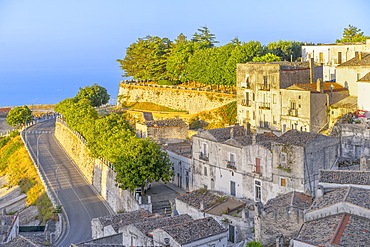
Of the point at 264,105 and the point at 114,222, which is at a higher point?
the point at 264,105

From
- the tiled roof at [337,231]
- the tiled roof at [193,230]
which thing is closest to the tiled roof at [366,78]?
the tiled roof at [193,230]

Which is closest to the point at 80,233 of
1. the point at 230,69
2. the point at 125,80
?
the point at 230,69

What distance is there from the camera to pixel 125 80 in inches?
3654

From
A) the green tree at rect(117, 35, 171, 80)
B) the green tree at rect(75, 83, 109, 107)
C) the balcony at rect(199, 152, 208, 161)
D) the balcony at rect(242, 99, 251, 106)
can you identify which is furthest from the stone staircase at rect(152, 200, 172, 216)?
the green tree at rect(75, 83, 109, 107)

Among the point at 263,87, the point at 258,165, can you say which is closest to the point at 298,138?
the point at 258,165

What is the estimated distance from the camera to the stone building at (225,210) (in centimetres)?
3275

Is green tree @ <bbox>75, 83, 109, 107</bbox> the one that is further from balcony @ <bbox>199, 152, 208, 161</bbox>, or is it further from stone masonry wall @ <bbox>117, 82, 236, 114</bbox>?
balcony @ <bbox>199, 152, 208, 161</bbox>

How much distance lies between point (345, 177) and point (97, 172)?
3273cm

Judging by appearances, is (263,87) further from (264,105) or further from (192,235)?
(192,235)

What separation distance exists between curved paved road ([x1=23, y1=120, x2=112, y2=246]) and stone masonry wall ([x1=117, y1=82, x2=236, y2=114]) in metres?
13.5

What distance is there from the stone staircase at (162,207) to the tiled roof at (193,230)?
1267 centimetres

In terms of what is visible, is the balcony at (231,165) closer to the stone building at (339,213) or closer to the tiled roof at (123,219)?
the tiled roof at (123,219)

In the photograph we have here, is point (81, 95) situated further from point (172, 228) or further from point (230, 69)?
point (172, 228)

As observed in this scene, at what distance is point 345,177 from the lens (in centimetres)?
2908
